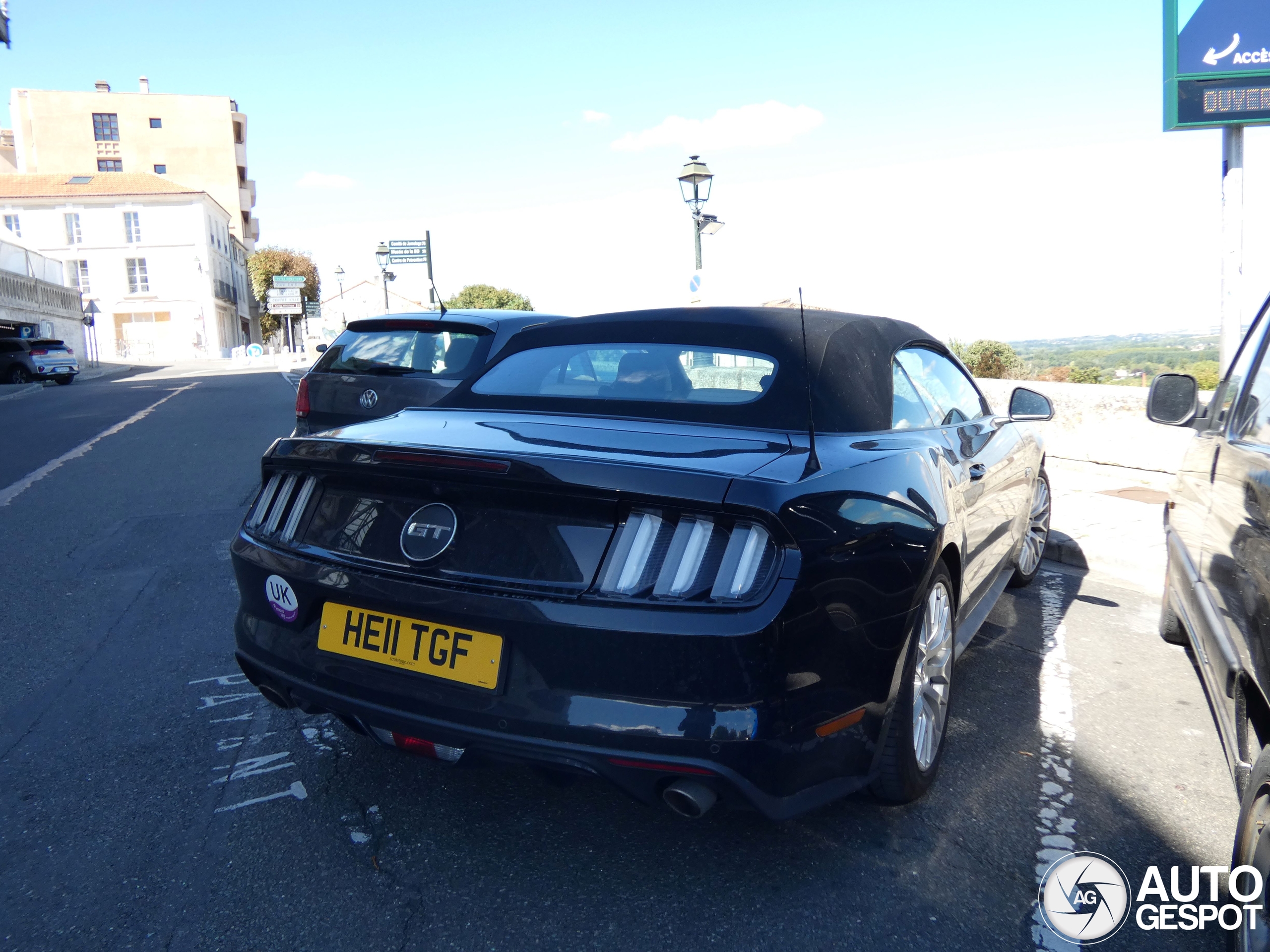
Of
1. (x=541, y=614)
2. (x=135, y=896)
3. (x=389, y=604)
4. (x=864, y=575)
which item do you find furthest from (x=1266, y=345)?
(x=135, y=896)

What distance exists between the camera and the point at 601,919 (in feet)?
7.13

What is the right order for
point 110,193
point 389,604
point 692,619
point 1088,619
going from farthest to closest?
1. point 110,193
2. point 1088,619
3. point 389,604
4. point 692,619

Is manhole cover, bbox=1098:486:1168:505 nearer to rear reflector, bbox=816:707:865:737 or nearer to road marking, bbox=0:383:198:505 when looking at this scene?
rear reflector, bbox=816:707:865:737

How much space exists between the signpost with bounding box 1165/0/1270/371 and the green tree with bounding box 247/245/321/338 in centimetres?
7552

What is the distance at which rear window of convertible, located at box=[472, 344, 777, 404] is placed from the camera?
9.66ft

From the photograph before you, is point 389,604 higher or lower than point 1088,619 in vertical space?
higher

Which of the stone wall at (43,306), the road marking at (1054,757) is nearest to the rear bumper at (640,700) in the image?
the road marking at (1054,757)

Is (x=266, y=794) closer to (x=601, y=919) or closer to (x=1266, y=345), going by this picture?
(x=601, y=919)

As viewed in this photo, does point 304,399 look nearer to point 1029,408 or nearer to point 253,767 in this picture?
point 253,767

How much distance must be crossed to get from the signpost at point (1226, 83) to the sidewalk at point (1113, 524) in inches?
101

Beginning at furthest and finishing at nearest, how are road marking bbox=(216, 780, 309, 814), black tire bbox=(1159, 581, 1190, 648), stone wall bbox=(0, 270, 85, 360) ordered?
stone wall bbox=(0, 270, 85, 360) → black tire bbox=(1159, 581, 1190, 648) → road marking bbox=(216, 780, 309, 814)

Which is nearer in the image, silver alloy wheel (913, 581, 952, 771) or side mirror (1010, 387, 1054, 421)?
silver alloy wheel (913, 581, 952, 771)

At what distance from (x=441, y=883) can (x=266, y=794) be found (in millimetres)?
752

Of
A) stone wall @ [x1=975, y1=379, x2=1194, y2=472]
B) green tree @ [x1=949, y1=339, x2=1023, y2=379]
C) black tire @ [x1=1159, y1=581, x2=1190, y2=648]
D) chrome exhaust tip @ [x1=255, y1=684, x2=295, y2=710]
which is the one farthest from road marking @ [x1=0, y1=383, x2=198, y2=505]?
green tree @ [x1=949, y1=339, x2=1023, y2=379]
